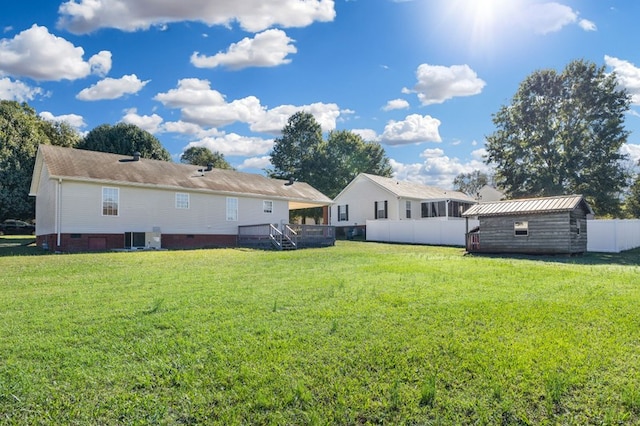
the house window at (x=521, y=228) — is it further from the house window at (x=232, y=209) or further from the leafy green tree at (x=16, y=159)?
the leafy green tree at (x=16, y=159)

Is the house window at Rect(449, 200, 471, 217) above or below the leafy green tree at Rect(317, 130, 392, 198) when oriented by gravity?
below

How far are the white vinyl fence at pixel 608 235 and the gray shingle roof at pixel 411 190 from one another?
481 inches

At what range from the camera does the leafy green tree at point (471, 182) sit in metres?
75.2

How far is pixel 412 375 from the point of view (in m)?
4.11

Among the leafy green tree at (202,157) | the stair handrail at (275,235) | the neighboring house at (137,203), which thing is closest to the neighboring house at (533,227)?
the stair handrail at (275,235)

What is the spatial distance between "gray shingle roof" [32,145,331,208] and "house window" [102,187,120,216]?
609mm

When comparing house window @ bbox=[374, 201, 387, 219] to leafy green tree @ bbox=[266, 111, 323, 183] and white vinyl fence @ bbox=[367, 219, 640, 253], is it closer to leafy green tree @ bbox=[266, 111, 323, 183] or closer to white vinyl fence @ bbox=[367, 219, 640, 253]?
white vinyl fence @ bbox=[367, 219, 640, 253]

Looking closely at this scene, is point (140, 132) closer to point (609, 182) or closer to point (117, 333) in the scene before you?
point (117, 333)

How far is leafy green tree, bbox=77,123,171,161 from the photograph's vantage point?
35531 mm

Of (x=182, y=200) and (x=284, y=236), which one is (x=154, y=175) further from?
(x=284, y=236)

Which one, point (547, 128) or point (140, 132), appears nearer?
point (547, 128)

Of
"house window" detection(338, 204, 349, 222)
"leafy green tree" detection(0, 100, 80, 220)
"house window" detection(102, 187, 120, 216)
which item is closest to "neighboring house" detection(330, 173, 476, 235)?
"house window" detection(338, 204, 349, 222)

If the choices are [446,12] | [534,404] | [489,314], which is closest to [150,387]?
[534,404]

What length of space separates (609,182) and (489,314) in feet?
107
